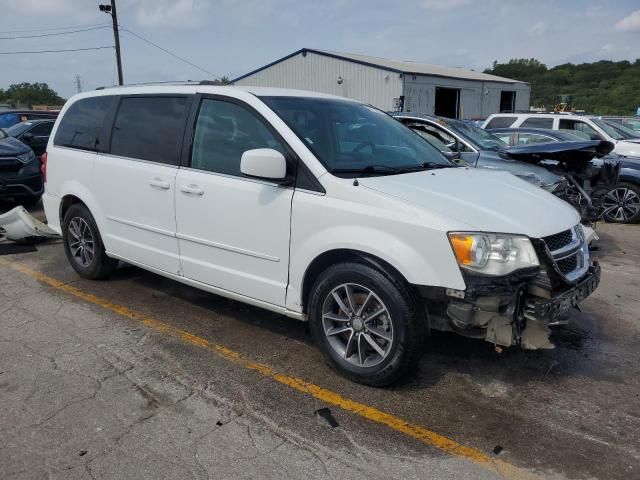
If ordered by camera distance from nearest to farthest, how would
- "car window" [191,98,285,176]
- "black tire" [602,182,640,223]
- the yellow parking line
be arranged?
the yellow parking line
"car window" [191,98,285,176]
"black tire" [602,182,640,223]

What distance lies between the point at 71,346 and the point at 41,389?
2.21 ft

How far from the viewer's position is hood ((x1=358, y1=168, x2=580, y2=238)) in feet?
10.7

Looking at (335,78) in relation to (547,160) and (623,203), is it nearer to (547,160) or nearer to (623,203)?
(623,203)

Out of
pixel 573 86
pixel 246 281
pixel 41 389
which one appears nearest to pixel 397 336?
pixel 246 281

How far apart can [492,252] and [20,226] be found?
6315mm

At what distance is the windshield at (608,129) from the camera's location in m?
11.3

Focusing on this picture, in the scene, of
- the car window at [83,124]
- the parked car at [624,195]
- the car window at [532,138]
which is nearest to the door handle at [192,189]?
the car window at [83,124]

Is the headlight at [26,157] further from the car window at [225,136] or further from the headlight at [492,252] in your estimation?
the headlight at [492,252]

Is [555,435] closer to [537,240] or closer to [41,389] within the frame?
[537,240]

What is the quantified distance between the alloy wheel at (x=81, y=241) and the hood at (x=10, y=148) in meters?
4.18

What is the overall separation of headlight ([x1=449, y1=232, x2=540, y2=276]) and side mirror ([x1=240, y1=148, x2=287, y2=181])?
3.91 ft

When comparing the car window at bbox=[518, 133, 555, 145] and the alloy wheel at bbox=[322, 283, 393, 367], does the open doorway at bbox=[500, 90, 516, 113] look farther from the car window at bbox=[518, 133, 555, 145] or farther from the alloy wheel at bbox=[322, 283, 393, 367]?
the alloy wheel at bbox=[322, 283, 393, 367]

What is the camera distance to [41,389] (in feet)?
11.6

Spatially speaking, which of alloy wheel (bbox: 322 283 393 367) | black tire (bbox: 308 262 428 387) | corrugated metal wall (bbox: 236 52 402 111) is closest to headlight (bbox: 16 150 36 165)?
black tire (bbox: 308 262 428 387)
